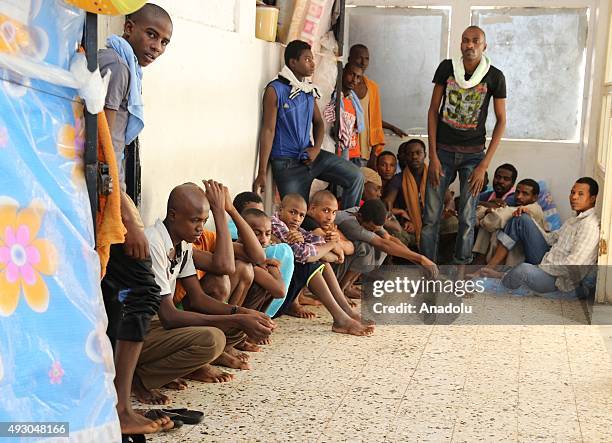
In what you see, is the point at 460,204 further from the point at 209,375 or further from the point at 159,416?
the point at 159,416

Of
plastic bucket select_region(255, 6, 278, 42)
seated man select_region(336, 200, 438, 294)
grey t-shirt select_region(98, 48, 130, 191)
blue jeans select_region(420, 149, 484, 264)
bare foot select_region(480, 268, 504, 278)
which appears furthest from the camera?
bare foot select_region(480, 268, 504, 278)

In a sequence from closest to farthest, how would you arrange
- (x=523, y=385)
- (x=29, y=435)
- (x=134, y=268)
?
(x=29, y=435), (x=134, y=268), (x=523, y=385)

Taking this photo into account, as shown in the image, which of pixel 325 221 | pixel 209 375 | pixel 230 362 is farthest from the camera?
pixel 325 221

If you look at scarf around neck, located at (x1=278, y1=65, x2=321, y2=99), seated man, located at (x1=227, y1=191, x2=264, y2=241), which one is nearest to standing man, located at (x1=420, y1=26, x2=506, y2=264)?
scarf around neck, located at (x1=278, y1=65, x2=321, y2=99)

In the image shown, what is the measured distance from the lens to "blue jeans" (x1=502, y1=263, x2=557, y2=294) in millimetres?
5672

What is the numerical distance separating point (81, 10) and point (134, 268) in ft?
2.87

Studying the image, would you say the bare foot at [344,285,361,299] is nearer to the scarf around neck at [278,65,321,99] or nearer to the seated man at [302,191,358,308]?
the seated man at [302,191,358,308]

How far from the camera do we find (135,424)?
2.86m

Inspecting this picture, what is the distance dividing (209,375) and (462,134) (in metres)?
2.83

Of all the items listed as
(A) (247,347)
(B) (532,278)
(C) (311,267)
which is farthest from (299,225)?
(B) (532,278)

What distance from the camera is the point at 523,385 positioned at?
12.3ft

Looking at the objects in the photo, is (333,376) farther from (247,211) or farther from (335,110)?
(335,110)

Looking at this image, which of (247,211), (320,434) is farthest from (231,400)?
(247,211)

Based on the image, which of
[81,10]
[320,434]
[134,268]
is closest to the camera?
[81,10]
